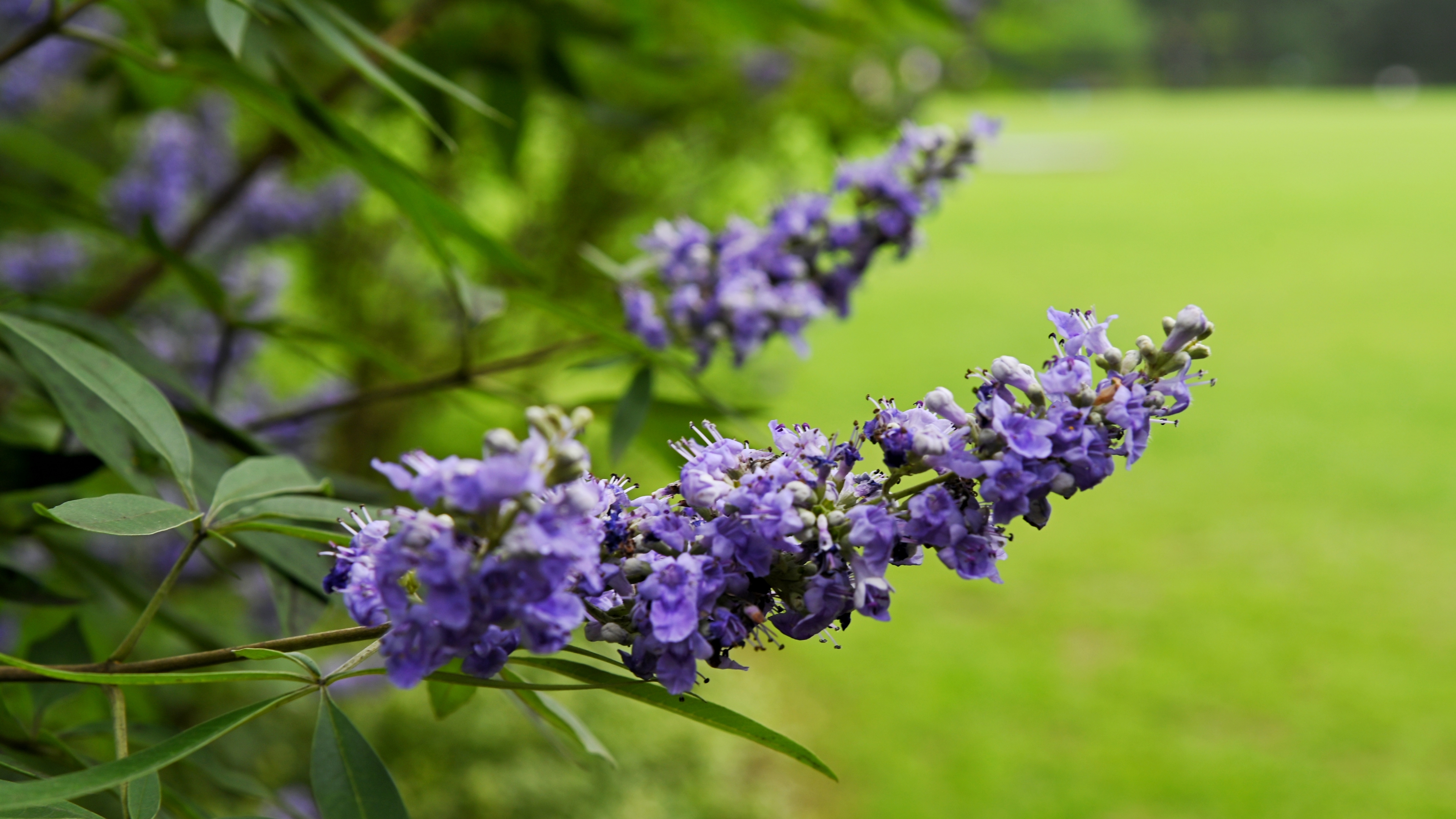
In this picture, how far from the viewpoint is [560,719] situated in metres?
1.19

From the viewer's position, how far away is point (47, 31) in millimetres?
1648

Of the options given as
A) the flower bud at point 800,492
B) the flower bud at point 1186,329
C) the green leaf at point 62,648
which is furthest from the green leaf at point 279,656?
the flower bud at point 1186,329

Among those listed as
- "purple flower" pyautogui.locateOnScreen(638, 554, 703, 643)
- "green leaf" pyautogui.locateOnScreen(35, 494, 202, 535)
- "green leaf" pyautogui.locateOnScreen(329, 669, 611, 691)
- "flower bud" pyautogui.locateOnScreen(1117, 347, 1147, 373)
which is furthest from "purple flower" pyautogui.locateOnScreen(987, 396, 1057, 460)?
"green leaf" pyautogui.locateOnScreen(35, 494, 202, 535)

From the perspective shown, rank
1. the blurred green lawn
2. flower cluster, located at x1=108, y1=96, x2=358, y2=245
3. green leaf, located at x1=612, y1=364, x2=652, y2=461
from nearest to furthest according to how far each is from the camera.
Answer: green leaf, located at x1=612, y1=364, x2=652, y2=461
flower cluster, located at x1=108, y1=96, x2=358, y2=245
the blurred green lawn

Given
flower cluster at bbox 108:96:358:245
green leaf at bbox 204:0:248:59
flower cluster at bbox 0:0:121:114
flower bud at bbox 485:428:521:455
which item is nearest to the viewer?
flower bud at bbox 485:428:521:455

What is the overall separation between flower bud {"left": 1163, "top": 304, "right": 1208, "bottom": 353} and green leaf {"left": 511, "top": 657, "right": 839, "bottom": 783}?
493 mm

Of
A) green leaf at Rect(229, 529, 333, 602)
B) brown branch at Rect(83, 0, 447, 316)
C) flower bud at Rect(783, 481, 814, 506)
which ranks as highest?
brown branch at Rect(83, 0, 447, 316)

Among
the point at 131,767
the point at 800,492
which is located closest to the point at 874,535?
the point at 800,492

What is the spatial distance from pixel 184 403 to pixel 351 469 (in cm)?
496

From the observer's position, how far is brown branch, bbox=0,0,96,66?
164 centimetres

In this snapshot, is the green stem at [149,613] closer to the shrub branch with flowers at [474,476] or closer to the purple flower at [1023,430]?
the shrub branch with flowers at [474,476]

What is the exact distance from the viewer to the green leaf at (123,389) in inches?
47.4

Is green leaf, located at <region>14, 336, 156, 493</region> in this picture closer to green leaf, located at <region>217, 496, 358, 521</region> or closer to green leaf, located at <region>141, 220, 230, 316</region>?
green leaf, located at <region>217, 496, 358, 521</region>

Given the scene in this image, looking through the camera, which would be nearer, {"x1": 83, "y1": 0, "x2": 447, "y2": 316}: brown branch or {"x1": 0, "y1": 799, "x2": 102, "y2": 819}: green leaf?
{"x1": 0, "y1": 799, "x2": 102, "y2": 819}: green leaf
